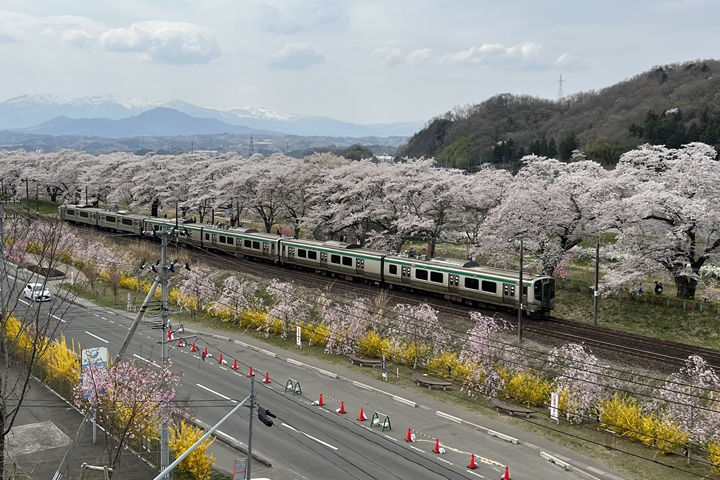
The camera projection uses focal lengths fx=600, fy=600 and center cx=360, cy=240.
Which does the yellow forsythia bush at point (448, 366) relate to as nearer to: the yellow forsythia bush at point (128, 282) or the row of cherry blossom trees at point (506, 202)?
the row of cherry blossom trees at point (506, 202)

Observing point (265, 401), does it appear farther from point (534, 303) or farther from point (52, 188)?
point (52, 188)

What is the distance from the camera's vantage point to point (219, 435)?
1955 centimetres

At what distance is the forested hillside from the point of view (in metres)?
82.3

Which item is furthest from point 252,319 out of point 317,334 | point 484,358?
point 484,358

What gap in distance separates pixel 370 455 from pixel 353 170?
111 feet

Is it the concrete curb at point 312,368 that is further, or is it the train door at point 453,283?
the train door at point 453,283

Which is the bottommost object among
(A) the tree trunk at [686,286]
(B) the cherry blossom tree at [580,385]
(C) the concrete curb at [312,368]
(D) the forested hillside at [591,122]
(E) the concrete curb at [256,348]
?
(C) the concrete curb at [312,368]

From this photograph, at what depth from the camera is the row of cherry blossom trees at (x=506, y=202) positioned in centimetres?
2950

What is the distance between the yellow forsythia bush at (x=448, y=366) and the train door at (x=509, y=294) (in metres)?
4.70

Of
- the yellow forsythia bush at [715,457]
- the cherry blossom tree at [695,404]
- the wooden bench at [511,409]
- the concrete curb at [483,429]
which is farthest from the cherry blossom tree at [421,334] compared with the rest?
the yellow forsythia bush at [715,457]

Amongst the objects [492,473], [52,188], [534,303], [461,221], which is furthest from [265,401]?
[52,188]

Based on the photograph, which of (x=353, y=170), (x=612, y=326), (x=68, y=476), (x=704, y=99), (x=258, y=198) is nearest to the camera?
(x=68, y=476)

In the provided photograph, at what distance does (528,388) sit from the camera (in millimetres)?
21625

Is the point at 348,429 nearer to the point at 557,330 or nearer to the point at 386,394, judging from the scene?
the point at 386,394
